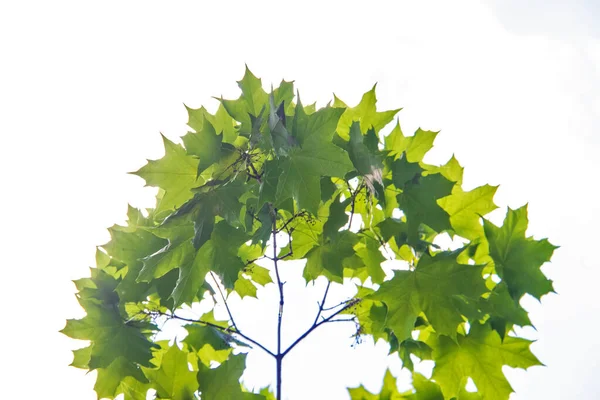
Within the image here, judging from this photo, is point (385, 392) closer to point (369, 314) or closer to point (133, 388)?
point (369, 314)

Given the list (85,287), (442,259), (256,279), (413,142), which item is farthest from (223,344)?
(413,142)

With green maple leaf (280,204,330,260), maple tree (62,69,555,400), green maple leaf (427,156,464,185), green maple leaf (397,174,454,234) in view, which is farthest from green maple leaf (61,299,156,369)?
green maple leaf (427,156,464,185)

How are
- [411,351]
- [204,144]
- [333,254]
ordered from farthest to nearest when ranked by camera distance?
[411,351], [333,254], [204,144]

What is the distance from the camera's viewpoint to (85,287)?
7.97ft

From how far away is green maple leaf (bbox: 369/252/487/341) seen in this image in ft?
6.48

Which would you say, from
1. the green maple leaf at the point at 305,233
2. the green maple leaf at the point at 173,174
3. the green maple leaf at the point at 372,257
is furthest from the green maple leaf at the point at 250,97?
the green maple leaf at the point at 372,257

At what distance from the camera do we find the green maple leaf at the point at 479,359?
91.3 inches

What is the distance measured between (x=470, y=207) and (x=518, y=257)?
1.04ft

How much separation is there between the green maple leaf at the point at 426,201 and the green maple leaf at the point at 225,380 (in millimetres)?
903

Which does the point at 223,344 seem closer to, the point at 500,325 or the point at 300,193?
the point at 300,193

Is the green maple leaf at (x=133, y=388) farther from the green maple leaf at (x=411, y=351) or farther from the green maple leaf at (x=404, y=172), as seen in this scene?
the green maple leaf at (x=404, y=172)

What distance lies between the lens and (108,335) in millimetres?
2363

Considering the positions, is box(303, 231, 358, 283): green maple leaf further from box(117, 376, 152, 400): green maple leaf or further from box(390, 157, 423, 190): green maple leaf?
box(117, 376, 152, 400): green maple leaf

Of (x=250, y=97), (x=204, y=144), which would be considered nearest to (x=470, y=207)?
(x=250, y=97)
